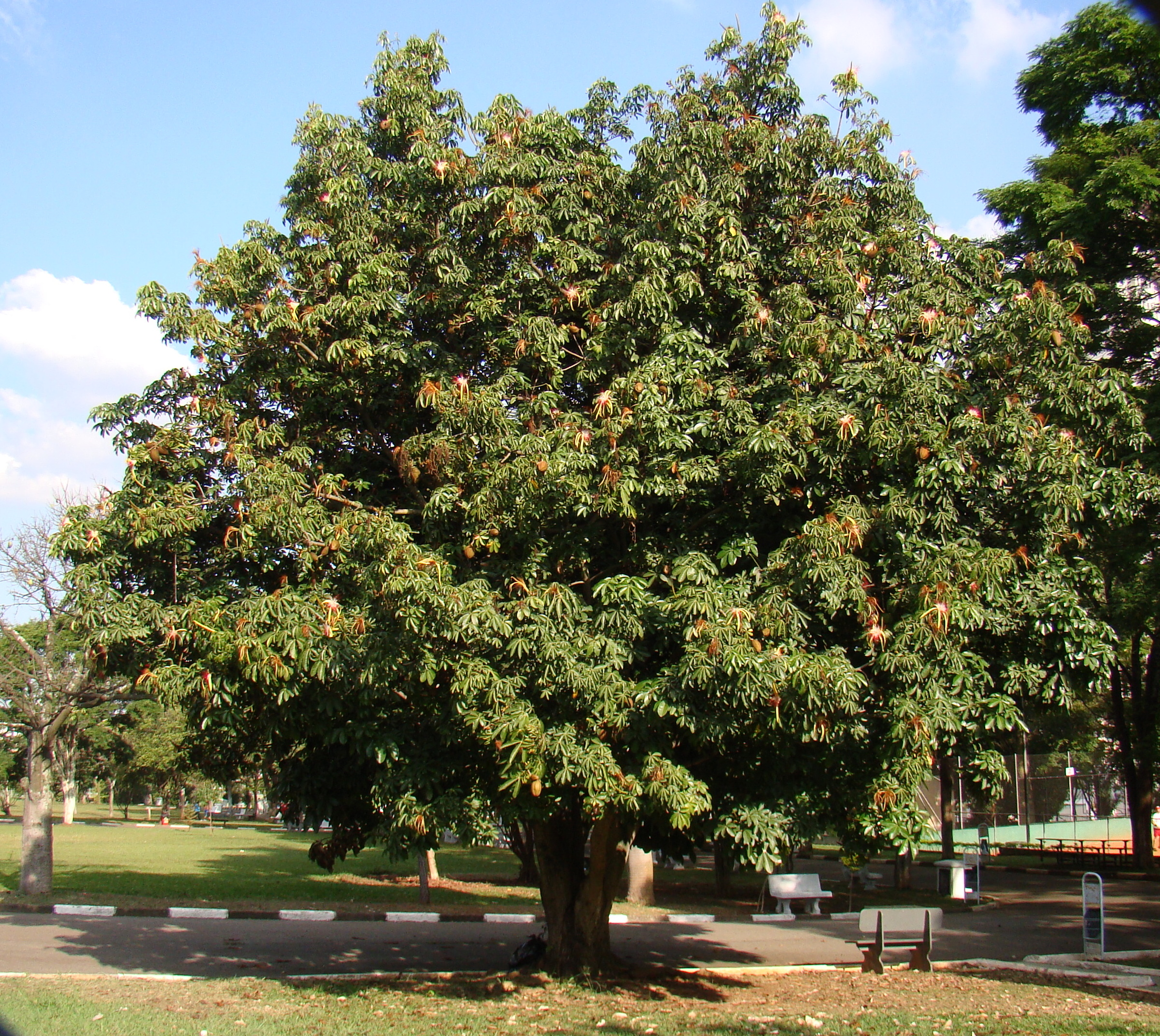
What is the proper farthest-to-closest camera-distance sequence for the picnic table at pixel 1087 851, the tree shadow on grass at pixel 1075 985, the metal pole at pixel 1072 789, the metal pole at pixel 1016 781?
the metal pole at pixel 1016 781 < the metal pole at pixel 1072 789 < the picnic table at pixel 1087 851 < the tree shadow on grass at pixel 1075 985

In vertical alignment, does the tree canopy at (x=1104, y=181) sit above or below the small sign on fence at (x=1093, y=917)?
above

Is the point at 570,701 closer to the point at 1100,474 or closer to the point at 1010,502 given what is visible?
the point at 1010,502

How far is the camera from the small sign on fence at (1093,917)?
12.2 meters

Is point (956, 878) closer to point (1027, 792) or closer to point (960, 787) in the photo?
point (960, 787)

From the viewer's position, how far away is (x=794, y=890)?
1858cm

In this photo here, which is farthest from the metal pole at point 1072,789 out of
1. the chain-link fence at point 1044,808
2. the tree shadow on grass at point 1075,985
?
the tree shadow on grass at point 1075,985

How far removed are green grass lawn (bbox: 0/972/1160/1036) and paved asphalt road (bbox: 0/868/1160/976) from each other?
1.62 metres

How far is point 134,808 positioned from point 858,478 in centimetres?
9299

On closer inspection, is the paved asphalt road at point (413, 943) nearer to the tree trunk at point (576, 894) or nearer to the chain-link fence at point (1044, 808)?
the tree trunk at point (576, 894)

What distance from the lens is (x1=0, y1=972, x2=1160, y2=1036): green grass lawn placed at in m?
8.17

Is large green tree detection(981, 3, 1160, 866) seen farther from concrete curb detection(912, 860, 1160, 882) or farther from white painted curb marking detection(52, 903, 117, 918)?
white painted curb marking detection(52, 903, 117, 918)

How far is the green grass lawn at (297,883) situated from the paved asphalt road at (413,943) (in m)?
1.25

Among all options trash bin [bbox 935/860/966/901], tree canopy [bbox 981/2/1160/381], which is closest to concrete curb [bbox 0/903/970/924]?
trash bin [bbox 935/860/966/901]

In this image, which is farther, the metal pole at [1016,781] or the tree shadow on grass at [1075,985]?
the metal pole at [1016,781]
